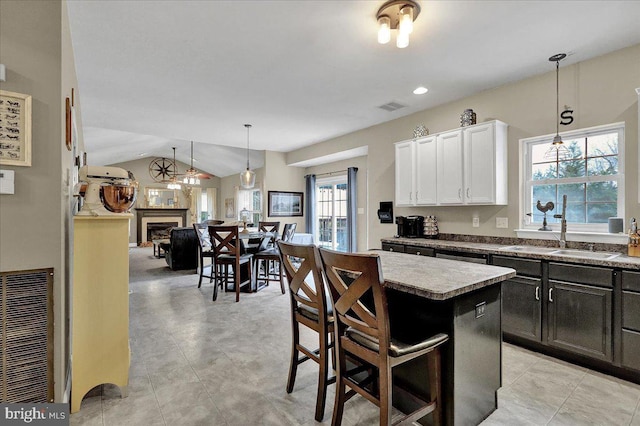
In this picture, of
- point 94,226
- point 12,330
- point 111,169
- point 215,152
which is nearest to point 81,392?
point 12,330

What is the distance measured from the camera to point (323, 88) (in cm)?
363

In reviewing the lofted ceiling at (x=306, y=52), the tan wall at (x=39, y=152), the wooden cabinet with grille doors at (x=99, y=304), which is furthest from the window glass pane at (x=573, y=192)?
the tan wall at (x=39, y=152)

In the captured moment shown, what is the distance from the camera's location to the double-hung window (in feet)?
9.44

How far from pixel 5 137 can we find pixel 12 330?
3.41ft

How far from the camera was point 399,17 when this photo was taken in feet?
7.08

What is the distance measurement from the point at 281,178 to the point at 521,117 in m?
5.16

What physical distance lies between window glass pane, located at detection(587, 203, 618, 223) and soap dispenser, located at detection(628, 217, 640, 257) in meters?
0.28

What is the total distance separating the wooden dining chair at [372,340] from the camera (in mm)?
1390

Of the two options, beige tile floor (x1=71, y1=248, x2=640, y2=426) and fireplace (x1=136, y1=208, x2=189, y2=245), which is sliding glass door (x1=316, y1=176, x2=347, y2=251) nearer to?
beige tile floor (x1=71, y1=248, x2=640, y2=426)

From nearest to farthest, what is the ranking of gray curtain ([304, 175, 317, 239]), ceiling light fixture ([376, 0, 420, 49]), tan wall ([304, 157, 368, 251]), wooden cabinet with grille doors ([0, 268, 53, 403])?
wooden cabinet with grille doors ([0, 268, 53, 403]) → ceiling light fixture ([376, 0, 420, 49]) → tan wall ([304, 157, 368, 251]) → gray curtain ([304, 175, 317, 239])

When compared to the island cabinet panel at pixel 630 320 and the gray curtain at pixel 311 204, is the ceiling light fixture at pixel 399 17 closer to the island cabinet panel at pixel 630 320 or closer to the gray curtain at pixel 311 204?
the island cabinet panel at pixel 630 320

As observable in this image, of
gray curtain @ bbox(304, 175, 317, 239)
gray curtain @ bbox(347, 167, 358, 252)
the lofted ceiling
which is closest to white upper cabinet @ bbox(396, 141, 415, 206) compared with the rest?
the lofted ceiling

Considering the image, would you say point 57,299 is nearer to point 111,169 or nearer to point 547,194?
point 111,169

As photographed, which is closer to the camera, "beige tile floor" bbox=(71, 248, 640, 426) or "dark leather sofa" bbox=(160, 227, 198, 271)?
"beige tile floor" bbox=(71, 248, 640, 426)
